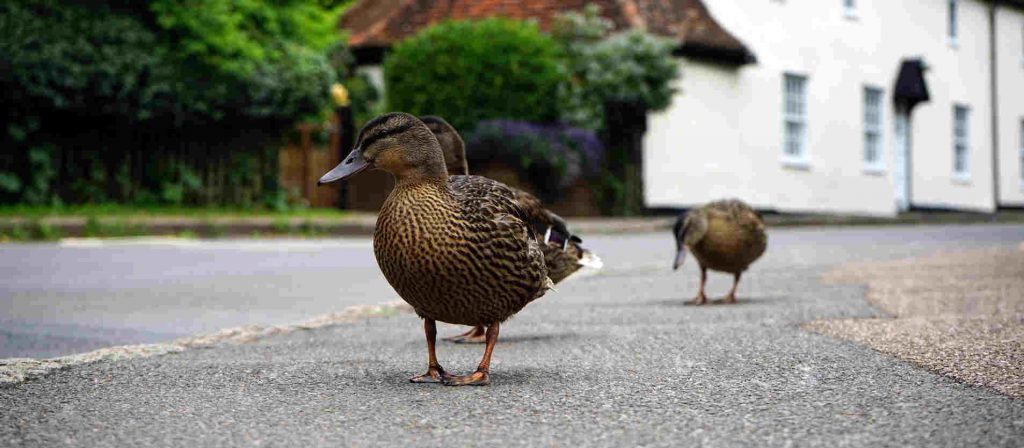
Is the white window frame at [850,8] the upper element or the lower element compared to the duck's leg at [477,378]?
upper

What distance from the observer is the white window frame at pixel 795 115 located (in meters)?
27.8

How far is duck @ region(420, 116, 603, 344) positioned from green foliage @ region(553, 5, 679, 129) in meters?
15.8

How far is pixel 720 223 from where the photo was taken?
8.34m

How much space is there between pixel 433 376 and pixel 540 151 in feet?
54.4

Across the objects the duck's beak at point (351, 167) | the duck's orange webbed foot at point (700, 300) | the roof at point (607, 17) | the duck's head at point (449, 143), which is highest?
the roof at point (607, 17)

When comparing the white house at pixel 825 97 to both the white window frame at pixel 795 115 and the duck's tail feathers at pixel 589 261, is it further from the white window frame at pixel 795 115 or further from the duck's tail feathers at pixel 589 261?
the duck's tail feathers at pixel 589 261

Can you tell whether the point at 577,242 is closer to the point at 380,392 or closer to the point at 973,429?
the point at 380,392

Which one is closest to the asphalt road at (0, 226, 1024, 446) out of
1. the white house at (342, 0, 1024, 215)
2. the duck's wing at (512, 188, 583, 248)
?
the duck's wing at (512, 188, 583, 248)

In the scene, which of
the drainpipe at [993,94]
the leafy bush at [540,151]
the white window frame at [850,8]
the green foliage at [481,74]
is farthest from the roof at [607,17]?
the drainpipe at [993,94]

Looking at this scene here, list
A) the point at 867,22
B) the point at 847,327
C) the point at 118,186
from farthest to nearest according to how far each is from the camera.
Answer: the point at 867,22 → the point at 118,186 → the point at 847,327

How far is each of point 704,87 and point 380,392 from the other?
2166 centimetres

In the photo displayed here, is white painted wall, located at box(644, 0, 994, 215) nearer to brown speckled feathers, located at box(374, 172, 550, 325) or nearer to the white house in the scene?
the white house

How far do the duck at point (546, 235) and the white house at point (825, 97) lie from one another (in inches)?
701

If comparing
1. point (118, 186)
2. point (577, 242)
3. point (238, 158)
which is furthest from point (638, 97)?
point (577, 242)
